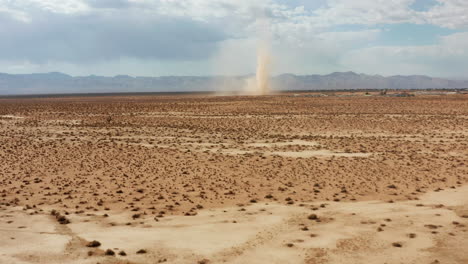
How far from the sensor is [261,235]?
8.42m

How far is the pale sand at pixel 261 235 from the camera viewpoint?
24.1ft

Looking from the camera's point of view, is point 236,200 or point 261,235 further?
point 236,200

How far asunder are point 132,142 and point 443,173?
561 inches

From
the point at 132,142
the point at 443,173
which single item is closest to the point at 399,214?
the point at 443,173

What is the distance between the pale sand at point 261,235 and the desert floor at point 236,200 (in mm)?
25

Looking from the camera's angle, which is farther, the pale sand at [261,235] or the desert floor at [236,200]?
the desert floor at [236,200]

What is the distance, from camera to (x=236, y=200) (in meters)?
11.2

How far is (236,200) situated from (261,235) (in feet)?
9.19

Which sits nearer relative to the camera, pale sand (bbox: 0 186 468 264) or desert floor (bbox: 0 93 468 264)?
pale sand (bbox: 0 186 468 264)

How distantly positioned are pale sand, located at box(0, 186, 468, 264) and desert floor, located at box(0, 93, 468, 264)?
0.03 metres

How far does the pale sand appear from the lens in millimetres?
7355

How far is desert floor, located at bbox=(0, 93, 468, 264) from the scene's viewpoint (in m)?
7.67

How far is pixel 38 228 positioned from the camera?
352 inches

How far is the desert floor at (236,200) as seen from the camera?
25.1ft
